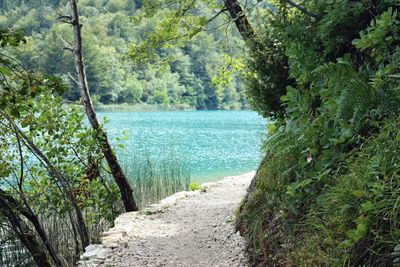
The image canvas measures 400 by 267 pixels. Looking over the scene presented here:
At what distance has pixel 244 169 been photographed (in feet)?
58.4

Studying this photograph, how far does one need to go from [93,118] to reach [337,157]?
4.81 meters

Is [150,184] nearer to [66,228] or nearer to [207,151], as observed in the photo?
[66,228]

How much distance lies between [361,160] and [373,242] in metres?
0.62

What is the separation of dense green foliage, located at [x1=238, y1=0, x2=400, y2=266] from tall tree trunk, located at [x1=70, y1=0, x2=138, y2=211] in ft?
9.81

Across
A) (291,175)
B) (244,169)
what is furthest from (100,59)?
(291,175)

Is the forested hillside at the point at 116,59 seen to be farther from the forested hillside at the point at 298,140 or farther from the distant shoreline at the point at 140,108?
the forested hillside at the point at 298,140

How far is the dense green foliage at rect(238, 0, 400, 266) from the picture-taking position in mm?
2457

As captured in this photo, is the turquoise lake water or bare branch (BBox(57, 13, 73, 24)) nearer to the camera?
bare branch (BBox(57, 13, 73, 24))

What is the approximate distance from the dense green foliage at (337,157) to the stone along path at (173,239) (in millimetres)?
364

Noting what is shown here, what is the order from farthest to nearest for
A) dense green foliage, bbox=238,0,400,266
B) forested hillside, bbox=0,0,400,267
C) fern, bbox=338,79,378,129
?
fern, bbox=338,79,378,129 < forested hillside, bbox=0,0,400,267 < dense green foliage, bbox=238,0,400,266

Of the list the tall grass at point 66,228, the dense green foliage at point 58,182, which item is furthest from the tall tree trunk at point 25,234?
the dense green foliage at point 58,182

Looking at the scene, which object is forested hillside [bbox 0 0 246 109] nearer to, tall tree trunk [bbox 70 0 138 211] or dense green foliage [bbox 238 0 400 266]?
tall tree trunk [bbox 70 0 138 211]

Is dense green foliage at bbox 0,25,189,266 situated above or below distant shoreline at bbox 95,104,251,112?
below

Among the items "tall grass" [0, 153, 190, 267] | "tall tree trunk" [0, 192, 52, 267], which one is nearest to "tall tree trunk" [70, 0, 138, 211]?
"tall grass" [0, 153, 190, 267]
